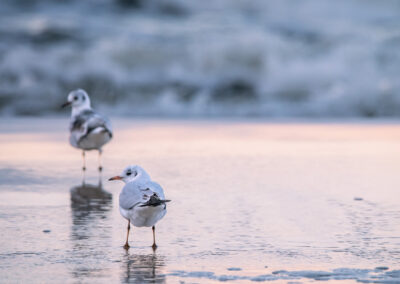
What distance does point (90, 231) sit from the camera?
7.47 metres

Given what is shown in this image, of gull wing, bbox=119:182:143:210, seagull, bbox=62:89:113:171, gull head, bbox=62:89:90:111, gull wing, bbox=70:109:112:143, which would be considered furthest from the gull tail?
gull head, bbox=62:89:90:111

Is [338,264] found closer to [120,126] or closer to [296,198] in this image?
[296,198]

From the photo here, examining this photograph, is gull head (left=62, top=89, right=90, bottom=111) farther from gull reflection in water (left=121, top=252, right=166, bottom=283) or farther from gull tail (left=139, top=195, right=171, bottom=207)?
gull reflection in water (left=121, top=252, right=166, bottom=283)

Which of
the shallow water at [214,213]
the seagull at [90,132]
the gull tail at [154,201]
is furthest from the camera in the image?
the seagull at [90,132]

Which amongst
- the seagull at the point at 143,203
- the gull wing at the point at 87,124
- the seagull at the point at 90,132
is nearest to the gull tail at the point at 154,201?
the seagull at the point at 143,203

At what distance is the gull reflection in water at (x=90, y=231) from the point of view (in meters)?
6.10

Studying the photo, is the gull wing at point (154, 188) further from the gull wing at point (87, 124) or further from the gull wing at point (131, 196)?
the gull wing at point (87, 124)

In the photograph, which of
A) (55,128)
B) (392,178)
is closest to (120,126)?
(55,128)

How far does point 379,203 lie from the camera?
29.3 feet

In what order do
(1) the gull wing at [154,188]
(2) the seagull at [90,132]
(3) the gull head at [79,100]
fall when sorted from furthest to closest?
1. (3) the gull head at [79,100]
2. (2) the seagull at [90,132]
3. (1) the gull wing at [154,188]

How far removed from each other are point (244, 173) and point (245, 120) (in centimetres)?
1142

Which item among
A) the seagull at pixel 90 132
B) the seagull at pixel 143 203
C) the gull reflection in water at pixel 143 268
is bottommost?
the gull reflection in water at pixel 143 268

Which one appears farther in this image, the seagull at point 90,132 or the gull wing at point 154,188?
the seagull at point 90,132

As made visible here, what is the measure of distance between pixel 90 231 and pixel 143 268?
56.7 inches
